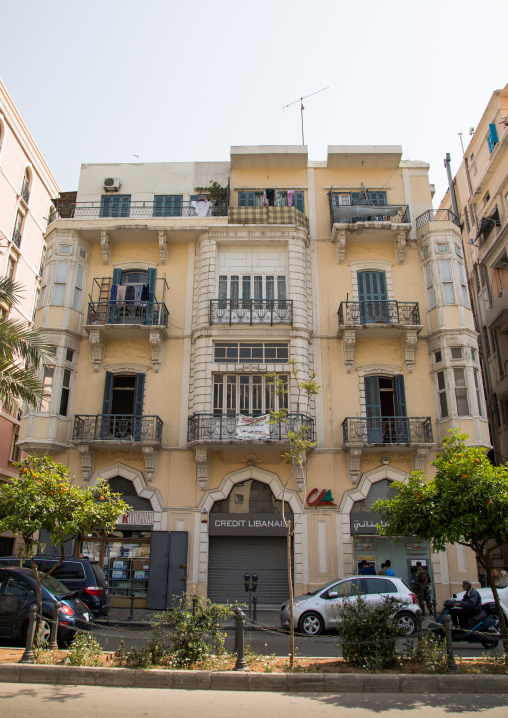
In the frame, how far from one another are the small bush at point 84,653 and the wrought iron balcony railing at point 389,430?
11883mm

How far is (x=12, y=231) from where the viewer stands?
29.0 meters

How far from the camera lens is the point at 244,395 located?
68.0ft

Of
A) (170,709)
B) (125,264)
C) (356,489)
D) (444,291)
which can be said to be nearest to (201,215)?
(125,264)

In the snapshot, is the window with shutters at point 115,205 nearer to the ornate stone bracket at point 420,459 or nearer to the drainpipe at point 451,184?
the ornate stone bracket at point 420,459

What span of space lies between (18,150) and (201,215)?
12.7m

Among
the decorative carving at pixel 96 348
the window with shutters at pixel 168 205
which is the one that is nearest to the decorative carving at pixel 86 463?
the decorative carving at pixel 96 348

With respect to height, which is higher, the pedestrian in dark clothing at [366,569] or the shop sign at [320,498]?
the shop sign at [320,498]

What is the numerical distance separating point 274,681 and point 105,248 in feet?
58.0

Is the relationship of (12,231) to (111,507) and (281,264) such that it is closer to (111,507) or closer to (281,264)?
(281,264)

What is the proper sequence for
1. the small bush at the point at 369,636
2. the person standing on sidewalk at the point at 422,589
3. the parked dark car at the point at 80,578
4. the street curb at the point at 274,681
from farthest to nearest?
the person standing on sidewalk at the point at 422,589 → the parked dark car at the point at 80,578 → the small bush at the point at 369,636 → the street curb at the point at 274,681

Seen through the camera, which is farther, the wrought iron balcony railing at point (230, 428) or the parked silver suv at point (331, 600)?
the wrought iron balcony railing at point (230, 428)

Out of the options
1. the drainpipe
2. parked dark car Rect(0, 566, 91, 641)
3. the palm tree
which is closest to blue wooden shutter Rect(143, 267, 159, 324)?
the palm tree

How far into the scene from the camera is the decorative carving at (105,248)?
22.5 metres

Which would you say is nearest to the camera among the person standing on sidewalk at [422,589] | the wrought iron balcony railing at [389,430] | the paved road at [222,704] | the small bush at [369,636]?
the paved road at [222,704]
